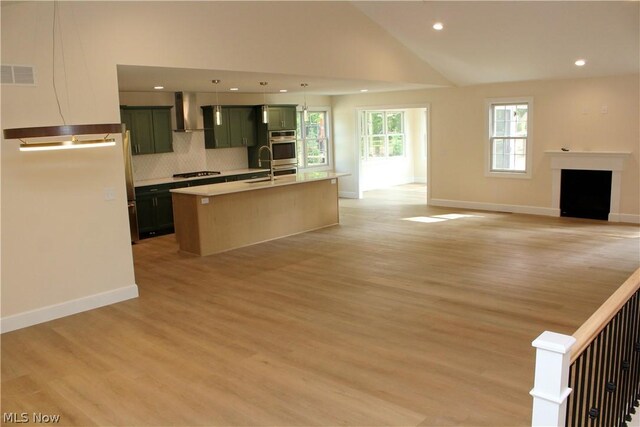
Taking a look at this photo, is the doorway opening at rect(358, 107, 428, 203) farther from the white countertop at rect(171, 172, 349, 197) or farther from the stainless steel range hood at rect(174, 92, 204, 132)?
the stainless steel range hood at rect(174, 92, 204, 132)

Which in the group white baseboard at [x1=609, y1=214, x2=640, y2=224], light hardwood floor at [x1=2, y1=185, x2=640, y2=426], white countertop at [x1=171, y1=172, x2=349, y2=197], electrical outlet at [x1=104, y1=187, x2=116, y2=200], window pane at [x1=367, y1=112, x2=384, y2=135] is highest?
window pane at [x1=367, y1=112, x2=384, y2=135]

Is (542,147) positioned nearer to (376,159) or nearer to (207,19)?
(376,159)

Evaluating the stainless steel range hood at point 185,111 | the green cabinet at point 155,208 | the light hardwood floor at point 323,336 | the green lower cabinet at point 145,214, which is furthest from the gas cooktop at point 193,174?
the light hardwood floor at point 323,336

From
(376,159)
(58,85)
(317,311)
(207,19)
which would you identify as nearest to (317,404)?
(317,311)

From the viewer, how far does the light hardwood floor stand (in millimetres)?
3441

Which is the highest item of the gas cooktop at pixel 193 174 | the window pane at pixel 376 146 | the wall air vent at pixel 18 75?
the wall air vent at pixel 18 75

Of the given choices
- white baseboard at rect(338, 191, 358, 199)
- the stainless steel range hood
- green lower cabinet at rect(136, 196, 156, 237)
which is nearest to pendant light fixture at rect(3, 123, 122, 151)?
green lower cabinet at rect(136, 196, 156, 237)

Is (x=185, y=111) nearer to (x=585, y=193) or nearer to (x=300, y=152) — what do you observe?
(x=300, y=152)

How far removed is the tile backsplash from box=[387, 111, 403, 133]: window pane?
15.0 ft

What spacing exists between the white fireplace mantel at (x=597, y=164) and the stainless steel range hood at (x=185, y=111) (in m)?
6.37

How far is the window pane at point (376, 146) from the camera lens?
13562mm

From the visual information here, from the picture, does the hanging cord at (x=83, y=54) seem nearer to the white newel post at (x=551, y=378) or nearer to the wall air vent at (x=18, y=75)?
the wall air vent at (x=18, y=75)

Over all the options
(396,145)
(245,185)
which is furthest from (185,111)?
(396,145)

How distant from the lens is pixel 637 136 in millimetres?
8648
